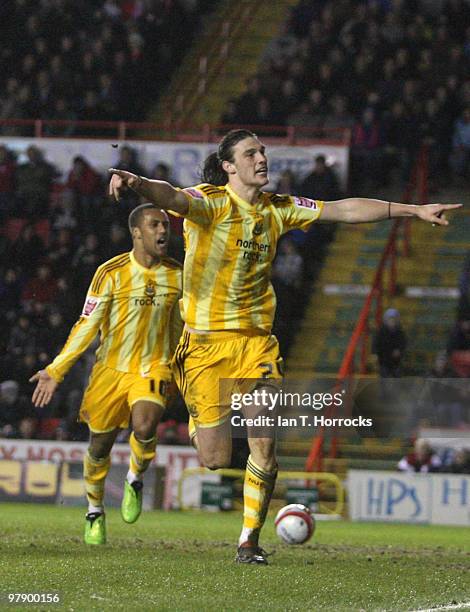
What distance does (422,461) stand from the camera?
1645cm

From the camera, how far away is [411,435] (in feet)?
54.8

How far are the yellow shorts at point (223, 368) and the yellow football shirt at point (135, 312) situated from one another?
5.58 ft

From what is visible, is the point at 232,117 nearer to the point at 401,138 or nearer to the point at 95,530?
the point at 401,138

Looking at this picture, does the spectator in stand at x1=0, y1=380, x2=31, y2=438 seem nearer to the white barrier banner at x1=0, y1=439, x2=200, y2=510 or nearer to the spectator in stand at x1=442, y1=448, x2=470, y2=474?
the white barrier banner at x1=0, y1=439, x2=200, y2=510

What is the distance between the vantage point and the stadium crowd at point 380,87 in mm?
20516

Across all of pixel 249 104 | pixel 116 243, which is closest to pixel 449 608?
pixel 116 243

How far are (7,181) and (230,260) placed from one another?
12884mm

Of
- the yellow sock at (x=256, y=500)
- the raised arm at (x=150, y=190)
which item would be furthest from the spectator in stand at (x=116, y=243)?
the raised arm at (x=150, y=190)

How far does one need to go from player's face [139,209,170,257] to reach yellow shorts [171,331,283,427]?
1.76 meters

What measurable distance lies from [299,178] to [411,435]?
4.80m

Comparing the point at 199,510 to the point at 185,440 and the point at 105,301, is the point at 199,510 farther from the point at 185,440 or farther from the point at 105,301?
the point at 105,301

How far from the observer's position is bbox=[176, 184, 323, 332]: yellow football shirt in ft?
27.7

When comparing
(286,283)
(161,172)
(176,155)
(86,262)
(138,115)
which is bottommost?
(286,283)

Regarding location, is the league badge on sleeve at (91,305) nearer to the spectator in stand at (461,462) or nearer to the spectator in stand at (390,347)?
the spectator in stand at (461,462)
